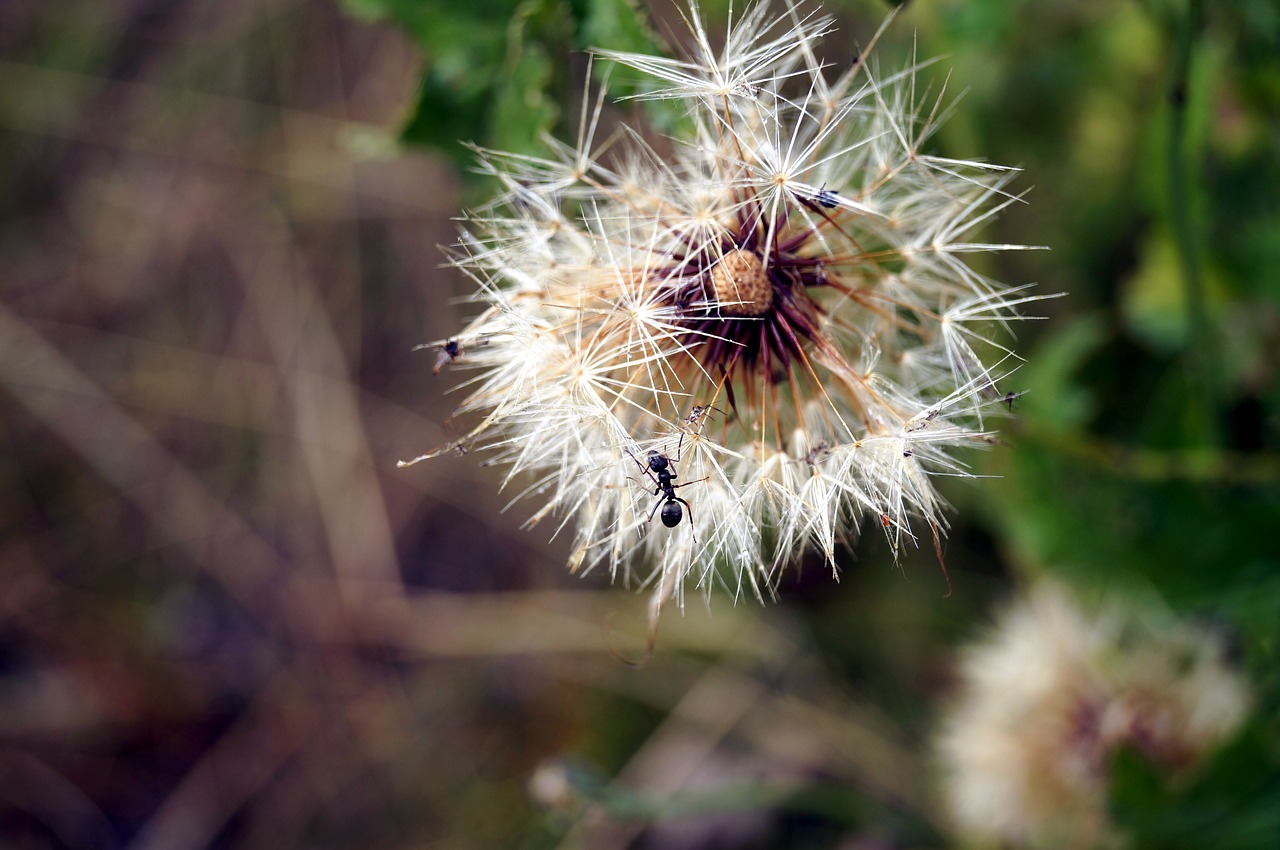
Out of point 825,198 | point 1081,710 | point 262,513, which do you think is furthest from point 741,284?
point 262,513

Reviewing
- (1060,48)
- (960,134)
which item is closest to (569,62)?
(960,134)

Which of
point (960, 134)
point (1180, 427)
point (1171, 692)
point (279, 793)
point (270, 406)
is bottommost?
point (279, 793)

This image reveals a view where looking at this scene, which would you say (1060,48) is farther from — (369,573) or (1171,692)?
(369,573)

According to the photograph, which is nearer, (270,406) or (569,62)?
(569,62)

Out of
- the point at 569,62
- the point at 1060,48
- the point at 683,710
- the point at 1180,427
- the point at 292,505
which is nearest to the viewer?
the point at 569,62

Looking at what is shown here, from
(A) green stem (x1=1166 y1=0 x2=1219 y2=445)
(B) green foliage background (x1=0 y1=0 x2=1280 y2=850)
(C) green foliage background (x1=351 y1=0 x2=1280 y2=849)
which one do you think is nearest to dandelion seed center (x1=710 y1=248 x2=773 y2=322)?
(C) green foliage background (x1=351 y1=0 x2=1280 y2=849)

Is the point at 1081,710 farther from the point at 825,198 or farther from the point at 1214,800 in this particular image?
the point at 825,198

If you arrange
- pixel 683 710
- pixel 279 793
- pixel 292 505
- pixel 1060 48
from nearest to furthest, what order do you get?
pixel 1060 48 < pixel 683 710 < pixel 279 793 < pixel 292 505

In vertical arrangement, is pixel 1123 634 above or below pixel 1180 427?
below
